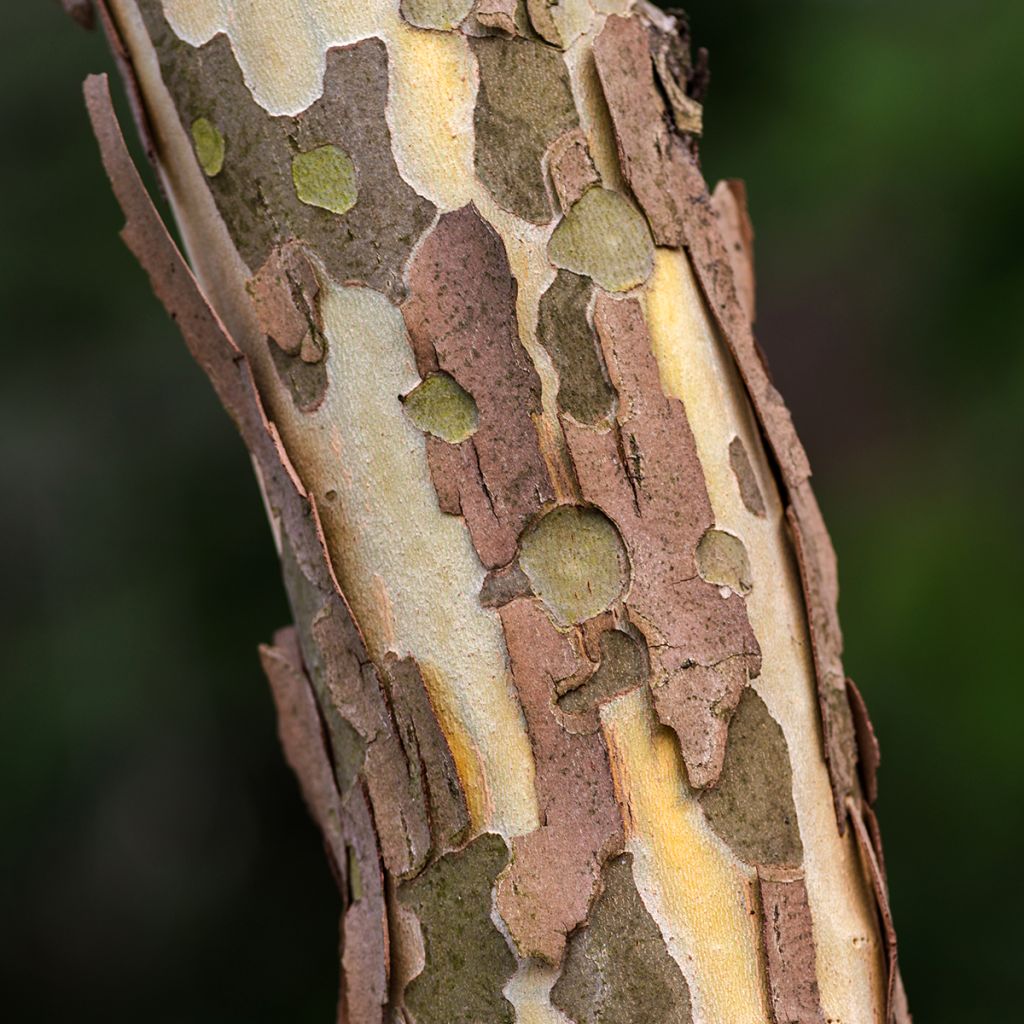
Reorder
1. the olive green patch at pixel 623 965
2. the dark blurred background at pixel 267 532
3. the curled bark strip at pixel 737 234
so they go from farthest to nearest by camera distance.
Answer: the dark blurred background at pixel 267 532, the curled bark strip at pixel 737 234, the olive green patch at pixel 623 965

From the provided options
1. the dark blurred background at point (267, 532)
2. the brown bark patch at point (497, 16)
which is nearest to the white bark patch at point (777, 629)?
the brown bark patch at point (497, 16)

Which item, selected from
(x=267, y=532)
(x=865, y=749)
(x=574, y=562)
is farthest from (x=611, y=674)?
(x=267, y=532)

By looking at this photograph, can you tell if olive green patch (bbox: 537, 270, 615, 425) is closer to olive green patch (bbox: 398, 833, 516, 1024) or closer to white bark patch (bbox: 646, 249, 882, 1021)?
white bark patch (bbox: 646, 249, 882, 1021)

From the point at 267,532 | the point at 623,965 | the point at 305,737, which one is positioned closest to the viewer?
the point at 623,965

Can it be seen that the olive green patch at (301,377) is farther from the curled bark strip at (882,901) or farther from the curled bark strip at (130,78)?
the curled bark strip at (882,901)

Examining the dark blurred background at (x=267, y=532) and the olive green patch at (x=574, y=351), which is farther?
the dark blurred background at (x=267, y=532)

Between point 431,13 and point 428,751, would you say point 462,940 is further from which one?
Result: point 431,13

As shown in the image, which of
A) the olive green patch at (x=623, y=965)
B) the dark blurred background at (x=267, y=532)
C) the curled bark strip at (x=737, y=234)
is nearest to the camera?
the olive green patch at (x=623, y=965)
